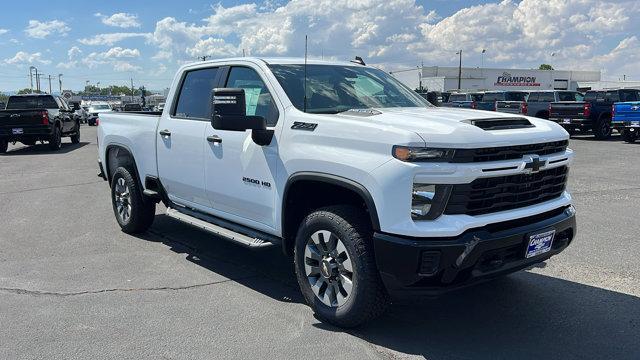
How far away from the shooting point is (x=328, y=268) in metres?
4.14

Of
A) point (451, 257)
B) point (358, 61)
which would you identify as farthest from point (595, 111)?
point (451, 257)

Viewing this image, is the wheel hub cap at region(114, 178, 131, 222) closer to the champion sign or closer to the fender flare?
the fender flare

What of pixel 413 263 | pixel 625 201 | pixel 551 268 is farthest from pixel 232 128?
pixel 625 201

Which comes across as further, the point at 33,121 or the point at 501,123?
the point at 33,121

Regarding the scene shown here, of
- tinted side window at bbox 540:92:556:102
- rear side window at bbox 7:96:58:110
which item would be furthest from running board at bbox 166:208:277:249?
tinted side window at bbox 540:92:556:102

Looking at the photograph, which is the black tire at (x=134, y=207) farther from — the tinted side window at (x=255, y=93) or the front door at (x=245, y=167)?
the tinted side window at (x=255, y=93)

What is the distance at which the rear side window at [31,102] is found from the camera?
20.1m

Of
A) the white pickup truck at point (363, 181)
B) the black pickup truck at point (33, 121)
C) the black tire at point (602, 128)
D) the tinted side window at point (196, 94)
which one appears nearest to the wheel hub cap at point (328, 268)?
the white pickup truck at point (363, 181)

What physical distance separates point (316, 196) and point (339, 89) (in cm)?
109

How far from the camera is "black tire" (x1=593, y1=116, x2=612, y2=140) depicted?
2181 centimetres

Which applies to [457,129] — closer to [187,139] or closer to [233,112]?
[233,112]

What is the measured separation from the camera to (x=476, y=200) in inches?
143

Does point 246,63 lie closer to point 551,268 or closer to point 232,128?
point 232,128

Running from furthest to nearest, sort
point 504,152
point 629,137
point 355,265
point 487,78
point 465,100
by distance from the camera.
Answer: point 487,78, point 465,100, point 629,137, point 355,265, point 504,152
